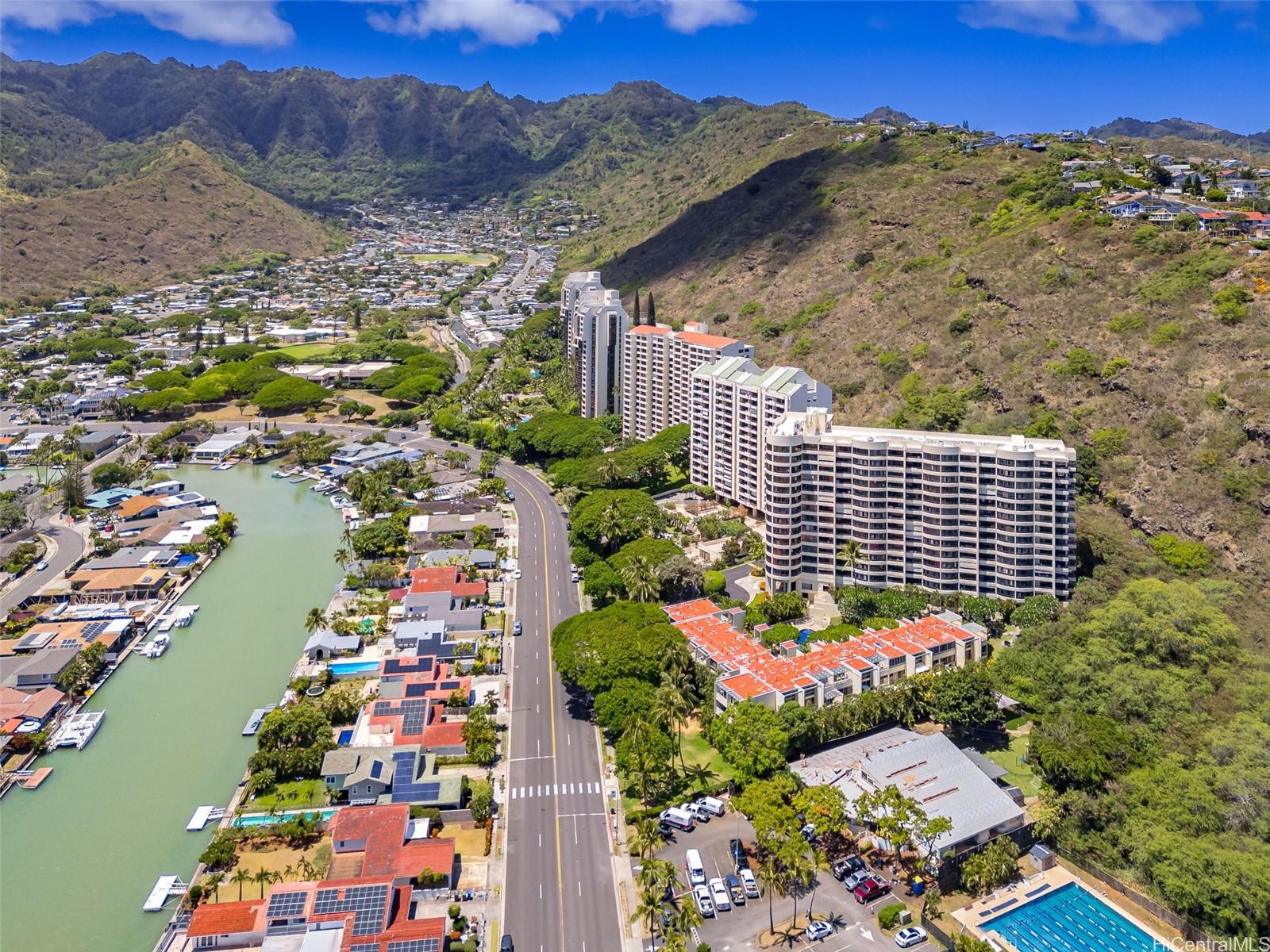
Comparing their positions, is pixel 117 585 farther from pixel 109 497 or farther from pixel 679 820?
pixel 679 820

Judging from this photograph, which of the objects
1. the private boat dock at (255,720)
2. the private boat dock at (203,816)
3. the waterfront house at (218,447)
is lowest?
the private boat dock at (203,816)

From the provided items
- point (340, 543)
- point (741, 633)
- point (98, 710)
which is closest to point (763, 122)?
point (340, 543)

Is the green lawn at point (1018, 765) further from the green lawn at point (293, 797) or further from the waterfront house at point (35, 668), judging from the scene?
the waterfront house at point (35, 668)

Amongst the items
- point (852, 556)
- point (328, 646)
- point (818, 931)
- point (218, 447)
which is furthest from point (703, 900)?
point (218, 447)

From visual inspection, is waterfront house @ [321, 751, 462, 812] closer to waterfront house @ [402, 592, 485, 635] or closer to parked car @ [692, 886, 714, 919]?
parked car @ [692, 886, 714, 919]

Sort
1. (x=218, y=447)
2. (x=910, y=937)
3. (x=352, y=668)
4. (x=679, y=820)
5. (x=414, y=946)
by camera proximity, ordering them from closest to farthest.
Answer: (x=414, y=946)
(x=910, y=937)
(x=679, y=820)
(x=352, y=668)
(x=218, y=447)

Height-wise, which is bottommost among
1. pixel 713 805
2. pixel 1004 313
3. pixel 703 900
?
pixel 703 900

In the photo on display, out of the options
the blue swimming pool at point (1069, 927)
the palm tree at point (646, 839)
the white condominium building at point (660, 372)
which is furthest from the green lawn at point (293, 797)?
the white condominium building at point (660, 372)
